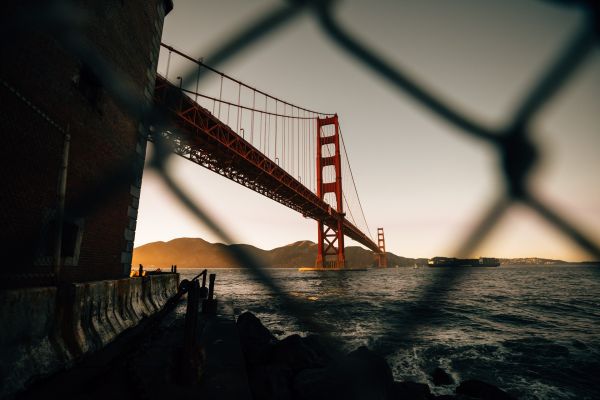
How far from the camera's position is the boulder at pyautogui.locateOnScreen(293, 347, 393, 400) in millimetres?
3943

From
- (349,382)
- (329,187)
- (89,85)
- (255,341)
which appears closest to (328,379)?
(349,382)

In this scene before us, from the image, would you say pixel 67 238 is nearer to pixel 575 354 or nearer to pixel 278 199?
pixel 575 354

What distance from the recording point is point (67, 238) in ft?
17.3

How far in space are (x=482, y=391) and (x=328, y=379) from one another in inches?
121

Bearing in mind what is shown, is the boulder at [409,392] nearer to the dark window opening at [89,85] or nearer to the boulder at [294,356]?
the boulder at [294,356]

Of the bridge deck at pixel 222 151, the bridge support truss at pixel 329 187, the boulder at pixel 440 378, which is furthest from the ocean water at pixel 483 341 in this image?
the bridge support truss at pixel 329 187

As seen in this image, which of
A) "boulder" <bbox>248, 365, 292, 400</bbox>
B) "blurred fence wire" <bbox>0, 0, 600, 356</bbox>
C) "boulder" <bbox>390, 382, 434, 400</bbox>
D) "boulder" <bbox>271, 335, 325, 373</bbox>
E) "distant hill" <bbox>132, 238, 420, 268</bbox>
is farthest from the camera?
"distant hill" <bbox>132, 238, 420, 268</bbox>

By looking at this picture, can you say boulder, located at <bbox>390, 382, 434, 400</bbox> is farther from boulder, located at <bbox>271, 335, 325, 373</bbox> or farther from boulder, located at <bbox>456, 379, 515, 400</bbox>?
boulder, located at <bbox>271, 335, 325, 373</bbox>

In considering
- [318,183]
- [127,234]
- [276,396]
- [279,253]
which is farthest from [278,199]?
[279,253]

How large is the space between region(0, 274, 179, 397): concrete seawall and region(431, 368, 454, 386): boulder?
20.8 feet

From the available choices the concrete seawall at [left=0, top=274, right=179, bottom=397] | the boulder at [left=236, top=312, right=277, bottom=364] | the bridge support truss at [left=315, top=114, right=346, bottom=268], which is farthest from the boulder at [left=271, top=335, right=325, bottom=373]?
the bridge support truss at [left=315, top=114, right=346, bottom=268]

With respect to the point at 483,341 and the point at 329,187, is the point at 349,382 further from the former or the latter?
the point at 329,187

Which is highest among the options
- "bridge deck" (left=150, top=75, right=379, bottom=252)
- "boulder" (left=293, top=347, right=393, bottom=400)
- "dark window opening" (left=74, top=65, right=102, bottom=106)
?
"bridge deck" (left=150, top=75, right=379, bottom=252)

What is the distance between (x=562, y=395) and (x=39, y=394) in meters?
8.44
